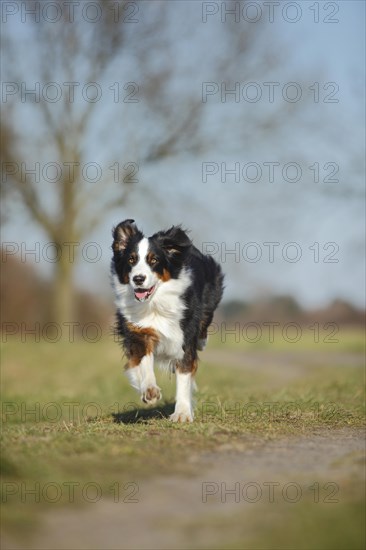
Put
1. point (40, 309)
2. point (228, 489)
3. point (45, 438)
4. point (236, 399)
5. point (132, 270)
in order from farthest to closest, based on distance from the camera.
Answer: point (40, 309)
point (236, 399)
point (132, 270)
point (45, 438)
point (228, 489)

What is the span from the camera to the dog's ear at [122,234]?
848 cm

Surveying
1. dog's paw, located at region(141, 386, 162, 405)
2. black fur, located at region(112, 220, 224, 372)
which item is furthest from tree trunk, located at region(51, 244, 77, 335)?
dog's paw, located at region(141, 386, 162, 405)

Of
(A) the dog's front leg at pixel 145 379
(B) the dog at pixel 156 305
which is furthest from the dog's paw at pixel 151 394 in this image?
(B) the dog at pixel 156 305

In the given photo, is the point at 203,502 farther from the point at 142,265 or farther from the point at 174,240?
the point at 174,240

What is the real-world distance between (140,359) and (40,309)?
23083 millimetres

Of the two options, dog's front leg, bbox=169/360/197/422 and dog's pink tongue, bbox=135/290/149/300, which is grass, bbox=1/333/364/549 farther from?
dog's pink tongue, bbox=135/290/149/300

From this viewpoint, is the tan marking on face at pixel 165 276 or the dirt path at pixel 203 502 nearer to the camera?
the dirt path at pixel 203 502

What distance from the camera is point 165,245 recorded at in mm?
8547

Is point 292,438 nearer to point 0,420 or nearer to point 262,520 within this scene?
point 262,520

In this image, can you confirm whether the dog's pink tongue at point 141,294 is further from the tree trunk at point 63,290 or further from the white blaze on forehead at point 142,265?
the tree trunk at point 63,290

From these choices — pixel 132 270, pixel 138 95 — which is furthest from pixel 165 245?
pixel 138 95

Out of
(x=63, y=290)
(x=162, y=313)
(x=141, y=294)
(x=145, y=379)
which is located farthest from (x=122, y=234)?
(x=63, y=290)

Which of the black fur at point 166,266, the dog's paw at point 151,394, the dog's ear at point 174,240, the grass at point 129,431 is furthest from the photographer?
the dog's ear at point 174,240

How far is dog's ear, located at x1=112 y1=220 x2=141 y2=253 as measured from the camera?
8.48 m
